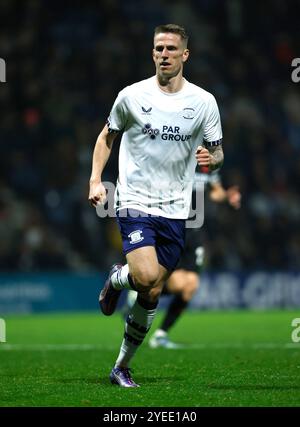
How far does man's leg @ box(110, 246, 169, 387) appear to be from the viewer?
7.54m

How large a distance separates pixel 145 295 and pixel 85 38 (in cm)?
1475

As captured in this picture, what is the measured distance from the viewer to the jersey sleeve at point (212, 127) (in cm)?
800

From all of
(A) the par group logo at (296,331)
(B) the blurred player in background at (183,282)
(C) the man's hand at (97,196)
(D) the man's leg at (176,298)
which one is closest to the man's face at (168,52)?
(C) the man's hand at (97,196)

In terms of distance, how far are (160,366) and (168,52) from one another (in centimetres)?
315

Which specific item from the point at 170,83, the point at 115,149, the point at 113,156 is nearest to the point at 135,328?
the point at 170,83

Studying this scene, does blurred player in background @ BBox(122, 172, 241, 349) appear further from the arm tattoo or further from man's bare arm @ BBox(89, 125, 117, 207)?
man's bare arm @ BBox(89, 125, 117, 207)

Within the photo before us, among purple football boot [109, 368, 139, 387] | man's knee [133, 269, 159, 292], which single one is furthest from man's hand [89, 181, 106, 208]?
purple football boot [109, 368, 139, 387]

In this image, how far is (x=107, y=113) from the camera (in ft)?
66.2

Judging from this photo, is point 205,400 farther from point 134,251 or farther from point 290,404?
point 134,251

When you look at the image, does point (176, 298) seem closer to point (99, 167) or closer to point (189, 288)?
point (189, 288)

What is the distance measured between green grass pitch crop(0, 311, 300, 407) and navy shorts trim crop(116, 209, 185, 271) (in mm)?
→ 993

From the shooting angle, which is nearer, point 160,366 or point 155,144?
point 155,144

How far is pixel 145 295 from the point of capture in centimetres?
770
